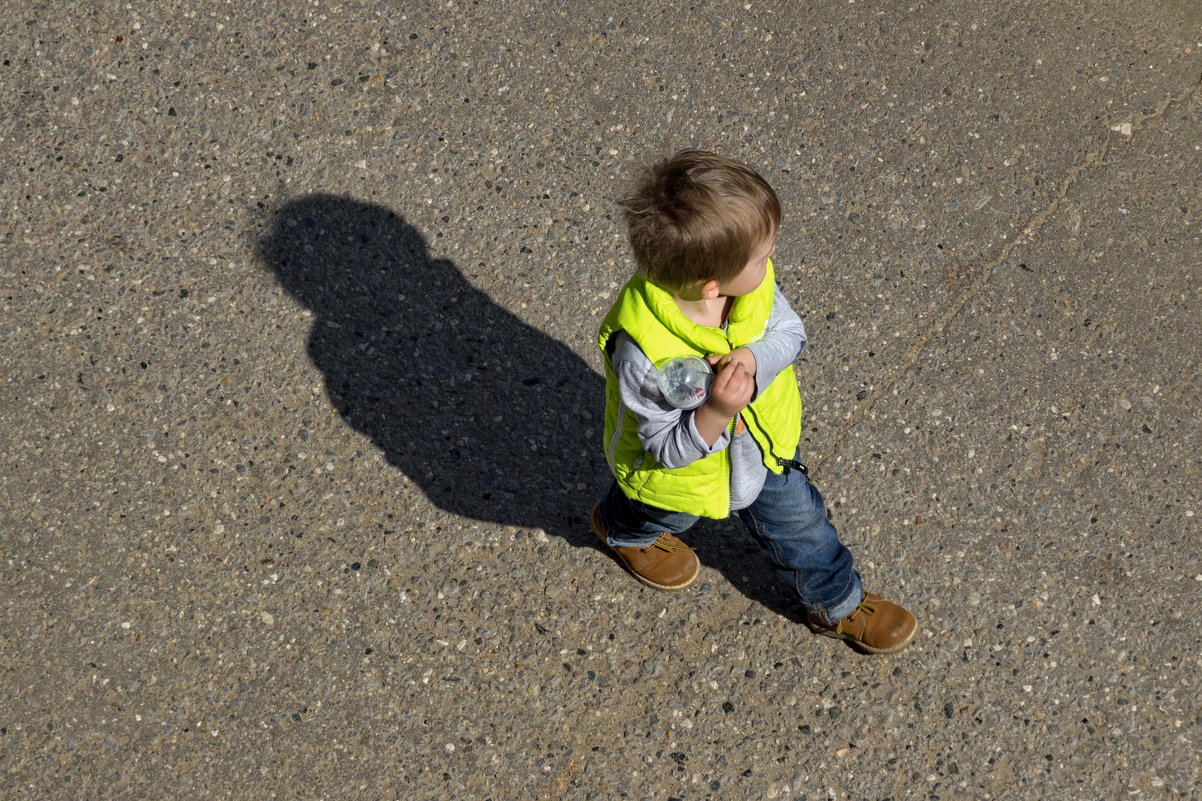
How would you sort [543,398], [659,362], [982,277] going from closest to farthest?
[659,362] → [543,398] → [982,277]

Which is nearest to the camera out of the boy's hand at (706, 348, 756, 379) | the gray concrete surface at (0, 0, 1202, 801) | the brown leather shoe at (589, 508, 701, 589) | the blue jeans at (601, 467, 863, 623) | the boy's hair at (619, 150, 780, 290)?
the boy's hair at (619, 150, 780, 290)

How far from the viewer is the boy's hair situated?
2.27m

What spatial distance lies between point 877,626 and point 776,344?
107cm

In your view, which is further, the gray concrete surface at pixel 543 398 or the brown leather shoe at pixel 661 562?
the brown leather shoe at pixel 661 562

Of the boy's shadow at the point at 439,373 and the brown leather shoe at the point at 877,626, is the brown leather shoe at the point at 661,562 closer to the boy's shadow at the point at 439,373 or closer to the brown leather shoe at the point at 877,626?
the boy's shadow at the point at 439,373

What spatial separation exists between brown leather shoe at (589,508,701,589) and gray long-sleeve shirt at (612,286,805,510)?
2.21 ft

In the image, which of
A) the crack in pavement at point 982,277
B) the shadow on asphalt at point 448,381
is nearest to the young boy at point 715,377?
the shadow on asphalt at point 448,381

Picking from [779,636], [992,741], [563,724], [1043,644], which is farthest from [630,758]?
[1043,644]

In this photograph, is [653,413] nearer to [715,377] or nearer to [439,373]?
[715,377]

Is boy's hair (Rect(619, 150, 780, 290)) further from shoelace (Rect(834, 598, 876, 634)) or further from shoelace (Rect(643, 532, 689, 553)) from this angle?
shoelace (Rect(834, 598, 876, 634))

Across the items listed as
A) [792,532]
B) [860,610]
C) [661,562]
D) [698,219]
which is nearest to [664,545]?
[661,562]

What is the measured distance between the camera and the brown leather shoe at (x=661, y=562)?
3285mm

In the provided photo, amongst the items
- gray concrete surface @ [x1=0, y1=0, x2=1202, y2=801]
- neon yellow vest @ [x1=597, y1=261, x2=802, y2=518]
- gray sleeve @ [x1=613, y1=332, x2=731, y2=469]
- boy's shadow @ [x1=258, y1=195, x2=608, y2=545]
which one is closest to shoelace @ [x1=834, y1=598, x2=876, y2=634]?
gray concrete surface @ [x1=0, y1=0, x2=1202, y2=801]

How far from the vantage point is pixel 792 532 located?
293 centimetres
